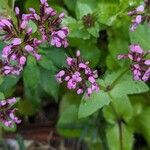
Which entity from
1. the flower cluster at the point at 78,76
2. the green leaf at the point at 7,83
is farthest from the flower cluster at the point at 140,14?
the green leaf at the point at 7,83

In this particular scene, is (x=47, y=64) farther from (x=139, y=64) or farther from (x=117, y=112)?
(x=117, y=112)

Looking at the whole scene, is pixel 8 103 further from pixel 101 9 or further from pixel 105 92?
pixel 101 9

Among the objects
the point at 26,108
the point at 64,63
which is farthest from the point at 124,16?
the point at 26,108

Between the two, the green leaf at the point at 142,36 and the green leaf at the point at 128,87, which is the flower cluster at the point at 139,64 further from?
the green leaf at the point at 142,36

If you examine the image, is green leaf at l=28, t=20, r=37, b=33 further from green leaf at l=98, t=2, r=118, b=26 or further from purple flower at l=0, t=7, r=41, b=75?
green leaf at l=98, t=2, r=118, b=26

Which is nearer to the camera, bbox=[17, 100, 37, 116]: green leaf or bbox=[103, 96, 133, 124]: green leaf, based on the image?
bbox=[103, 96, 133, 124]: green leaf

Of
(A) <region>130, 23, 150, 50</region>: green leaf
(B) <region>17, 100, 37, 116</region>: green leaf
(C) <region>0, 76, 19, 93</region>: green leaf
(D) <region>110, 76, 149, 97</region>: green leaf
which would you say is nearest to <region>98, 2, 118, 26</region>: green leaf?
(A) <region>130, 23, 150, 50</region>: green leaf

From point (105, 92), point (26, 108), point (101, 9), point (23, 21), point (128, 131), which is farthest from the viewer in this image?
point (26, 108)
